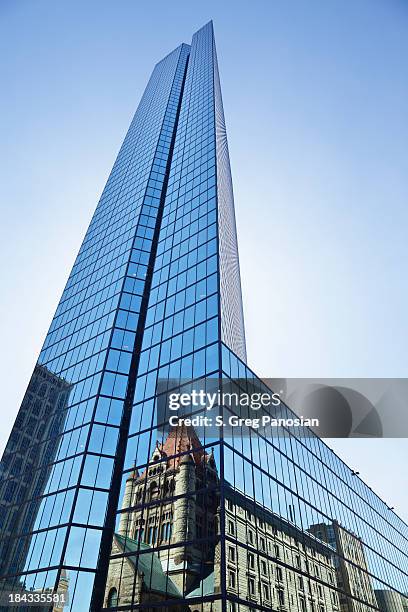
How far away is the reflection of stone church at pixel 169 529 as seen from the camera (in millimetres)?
28312

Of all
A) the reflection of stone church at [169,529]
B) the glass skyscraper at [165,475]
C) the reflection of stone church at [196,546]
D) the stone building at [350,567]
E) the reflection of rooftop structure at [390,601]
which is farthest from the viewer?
the reflection of rooftop structure at [390,601]


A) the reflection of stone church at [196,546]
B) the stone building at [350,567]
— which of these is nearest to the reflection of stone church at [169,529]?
the reflection of stone church at [196,546]

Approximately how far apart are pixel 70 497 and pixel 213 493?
1586 cm

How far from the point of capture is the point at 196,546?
94.4 feet

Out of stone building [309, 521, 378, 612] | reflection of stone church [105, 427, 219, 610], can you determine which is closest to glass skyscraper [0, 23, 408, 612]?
reflection of stone church [105, 427, 219, 610]

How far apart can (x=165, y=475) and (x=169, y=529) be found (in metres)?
4.10

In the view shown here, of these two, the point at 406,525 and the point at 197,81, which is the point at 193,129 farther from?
the point at 406,525

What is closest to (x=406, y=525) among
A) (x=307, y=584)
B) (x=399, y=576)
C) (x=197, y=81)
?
(x=399, y=576)

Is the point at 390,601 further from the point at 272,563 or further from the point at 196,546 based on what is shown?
the point at 196,546

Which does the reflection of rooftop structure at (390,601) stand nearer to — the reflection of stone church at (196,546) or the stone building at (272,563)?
the stone building at (272,563)

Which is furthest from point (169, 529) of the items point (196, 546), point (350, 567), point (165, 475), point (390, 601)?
point (390, 601)

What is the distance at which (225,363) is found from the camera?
37.6m

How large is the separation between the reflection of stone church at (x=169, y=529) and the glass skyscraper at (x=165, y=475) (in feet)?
0.38

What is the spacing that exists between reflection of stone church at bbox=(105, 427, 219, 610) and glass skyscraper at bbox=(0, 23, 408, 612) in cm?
12
